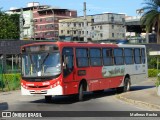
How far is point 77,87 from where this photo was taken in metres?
21.5

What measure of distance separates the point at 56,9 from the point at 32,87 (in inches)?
5245

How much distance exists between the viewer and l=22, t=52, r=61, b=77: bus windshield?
2034 centimetres

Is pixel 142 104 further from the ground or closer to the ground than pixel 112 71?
closer to the ground

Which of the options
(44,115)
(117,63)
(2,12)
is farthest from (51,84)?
(2,12)

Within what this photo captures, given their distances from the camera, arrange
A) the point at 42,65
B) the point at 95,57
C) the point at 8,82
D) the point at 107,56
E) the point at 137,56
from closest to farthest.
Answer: the point at 42,65
the point at 95,57
the point at 107,56
the point at 137,56
the point at 8,82

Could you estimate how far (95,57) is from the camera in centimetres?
2369

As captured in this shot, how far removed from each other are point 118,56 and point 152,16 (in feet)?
132

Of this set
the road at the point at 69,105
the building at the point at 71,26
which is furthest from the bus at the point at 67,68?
the building at the point at 71,26

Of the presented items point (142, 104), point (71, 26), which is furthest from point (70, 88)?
point (71, 26)

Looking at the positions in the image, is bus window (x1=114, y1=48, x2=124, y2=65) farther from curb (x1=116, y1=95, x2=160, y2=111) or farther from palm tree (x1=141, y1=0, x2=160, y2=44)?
palm tree (x1=141, y1=0, x2=160, y2=44)

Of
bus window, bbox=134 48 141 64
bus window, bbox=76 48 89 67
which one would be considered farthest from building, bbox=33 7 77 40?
bus window, bbox=76 48 89 67

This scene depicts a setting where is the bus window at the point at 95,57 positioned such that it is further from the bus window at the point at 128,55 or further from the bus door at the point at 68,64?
the bus window at the point at 128,55

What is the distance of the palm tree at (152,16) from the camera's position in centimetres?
6521

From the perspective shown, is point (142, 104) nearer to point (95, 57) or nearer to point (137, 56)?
point (95, 57)
